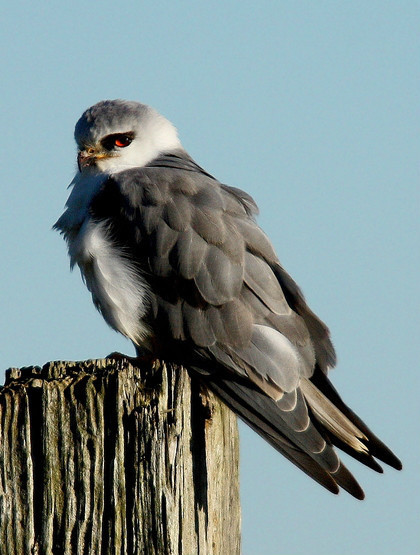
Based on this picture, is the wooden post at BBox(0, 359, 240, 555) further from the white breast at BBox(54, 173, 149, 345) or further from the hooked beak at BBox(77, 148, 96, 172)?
the hooked beak at BBox(77, 148, 96, 172)

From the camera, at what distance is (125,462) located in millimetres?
2912

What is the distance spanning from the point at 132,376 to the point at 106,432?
26 cm

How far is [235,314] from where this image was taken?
5.11 m

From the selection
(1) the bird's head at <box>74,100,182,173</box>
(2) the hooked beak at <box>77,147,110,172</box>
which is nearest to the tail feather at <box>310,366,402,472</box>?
(1) the bird's head at <box>74,100,182,173</box>

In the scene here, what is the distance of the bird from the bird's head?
99 cm

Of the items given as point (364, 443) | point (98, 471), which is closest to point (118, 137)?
point (364, 443)

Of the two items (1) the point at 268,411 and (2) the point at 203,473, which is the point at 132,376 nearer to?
(2) the point at 203,473

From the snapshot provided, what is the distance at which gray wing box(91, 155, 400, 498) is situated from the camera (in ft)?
15.8

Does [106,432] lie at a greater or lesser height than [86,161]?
lesser

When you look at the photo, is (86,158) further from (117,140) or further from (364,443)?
(364,443)

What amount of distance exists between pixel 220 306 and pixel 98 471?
90.8 inches

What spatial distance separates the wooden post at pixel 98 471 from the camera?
2.86 m

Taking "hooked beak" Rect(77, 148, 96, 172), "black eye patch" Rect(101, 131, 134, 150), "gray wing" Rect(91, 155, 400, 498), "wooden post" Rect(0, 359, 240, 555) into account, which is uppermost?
"black eye patch" Rect(101, 131, 134, 150)

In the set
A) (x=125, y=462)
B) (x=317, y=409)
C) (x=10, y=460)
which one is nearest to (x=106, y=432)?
(x=125, y=462)
